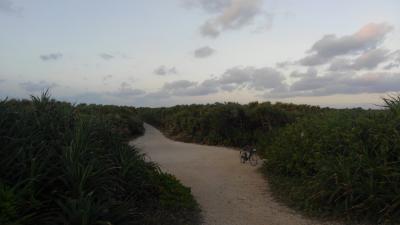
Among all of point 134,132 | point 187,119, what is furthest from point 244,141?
point 134,132

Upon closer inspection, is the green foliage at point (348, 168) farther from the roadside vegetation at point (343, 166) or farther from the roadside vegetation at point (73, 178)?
the roadside vegetation at point (73, 178)

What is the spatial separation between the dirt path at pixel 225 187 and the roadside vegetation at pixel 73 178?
0.65m

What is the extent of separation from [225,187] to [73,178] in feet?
15.9

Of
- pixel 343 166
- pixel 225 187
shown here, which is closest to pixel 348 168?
pixel 343 166

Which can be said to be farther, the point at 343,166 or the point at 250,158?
the point at 250,158

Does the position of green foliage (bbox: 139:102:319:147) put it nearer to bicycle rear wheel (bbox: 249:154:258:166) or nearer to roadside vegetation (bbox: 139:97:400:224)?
bicycle rear wheel (bbox: 249:154:258:166)

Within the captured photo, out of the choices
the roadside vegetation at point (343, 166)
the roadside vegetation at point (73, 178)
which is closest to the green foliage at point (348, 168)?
the roadside vegetation at point (343, 166)

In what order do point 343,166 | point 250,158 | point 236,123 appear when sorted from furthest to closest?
1. point 236,123
2. point 250,158
3. point 343,166

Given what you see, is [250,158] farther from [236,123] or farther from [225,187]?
[236,123]

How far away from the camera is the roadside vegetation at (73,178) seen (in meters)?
4.90

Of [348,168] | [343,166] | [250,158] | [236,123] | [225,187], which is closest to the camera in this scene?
[348,168]

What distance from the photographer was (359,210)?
680 centimetres

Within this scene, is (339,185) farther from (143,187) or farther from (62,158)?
(62,158)

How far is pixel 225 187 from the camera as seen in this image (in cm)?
964
